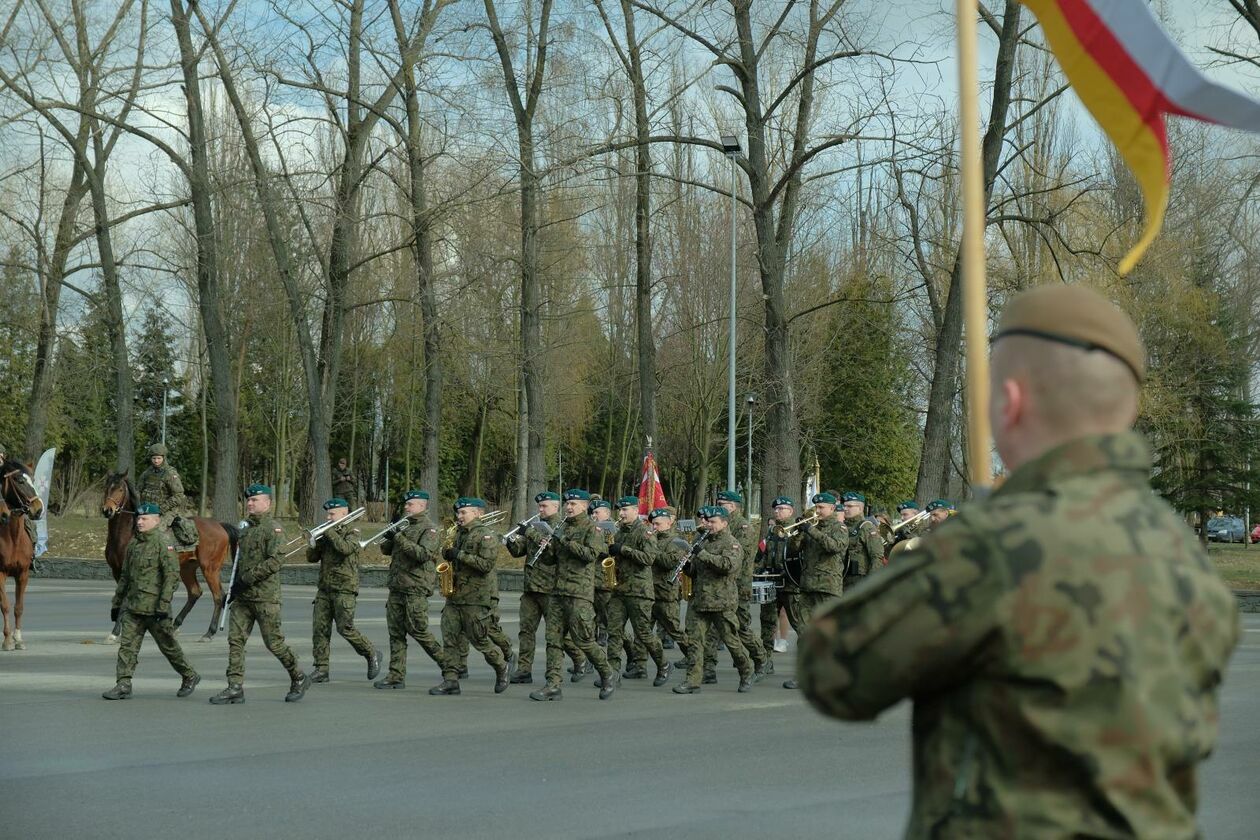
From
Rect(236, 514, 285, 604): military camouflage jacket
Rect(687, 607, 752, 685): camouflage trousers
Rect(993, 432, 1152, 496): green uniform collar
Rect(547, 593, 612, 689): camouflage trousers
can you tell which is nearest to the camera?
Rect(993, 432, 1152, 496): green uniform collar

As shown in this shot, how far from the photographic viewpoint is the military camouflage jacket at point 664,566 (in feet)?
51.1

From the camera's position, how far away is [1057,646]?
2.42 meters

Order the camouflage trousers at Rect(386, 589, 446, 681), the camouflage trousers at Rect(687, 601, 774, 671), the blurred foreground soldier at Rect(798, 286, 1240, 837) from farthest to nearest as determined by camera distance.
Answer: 1. the camouflage trousers at Rect(687, 601, 774, 671)
2. the camouflage trousers at Rect(386, 589, 446, 681)
3. the blurred foreground soldier at Rect(798, 286, 1240, 837)

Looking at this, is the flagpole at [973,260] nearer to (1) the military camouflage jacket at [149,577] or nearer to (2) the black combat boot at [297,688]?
(2) the black combat boot at [297,688]

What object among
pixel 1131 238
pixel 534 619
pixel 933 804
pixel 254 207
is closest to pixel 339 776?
pixel 534 619

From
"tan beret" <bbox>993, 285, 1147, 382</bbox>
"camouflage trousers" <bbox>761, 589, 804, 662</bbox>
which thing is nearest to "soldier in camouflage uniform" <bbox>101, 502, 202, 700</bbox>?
"camouflage trousers" <bbox>761, 589, 804, 662</bbox>

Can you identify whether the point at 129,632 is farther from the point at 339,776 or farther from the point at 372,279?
the point at 372,279

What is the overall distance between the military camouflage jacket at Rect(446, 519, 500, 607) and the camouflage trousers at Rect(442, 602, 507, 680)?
7 cm

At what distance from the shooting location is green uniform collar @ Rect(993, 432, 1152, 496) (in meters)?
2.55

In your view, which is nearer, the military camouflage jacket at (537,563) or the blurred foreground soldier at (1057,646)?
the blurred foreground soldier at (1057,646)

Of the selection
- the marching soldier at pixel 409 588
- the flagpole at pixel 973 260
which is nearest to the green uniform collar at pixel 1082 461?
the flagpole at pixel 973 260

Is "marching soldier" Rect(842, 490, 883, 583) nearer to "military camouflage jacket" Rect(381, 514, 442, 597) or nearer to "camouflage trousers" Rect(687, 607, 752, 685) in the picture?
"camouflage trousers" Rect(687, 607, 752, 685)

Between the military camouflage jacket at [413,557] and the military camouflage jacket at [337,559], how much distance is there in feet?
1.03

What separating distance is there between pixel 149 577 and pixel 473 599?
2964 mm
